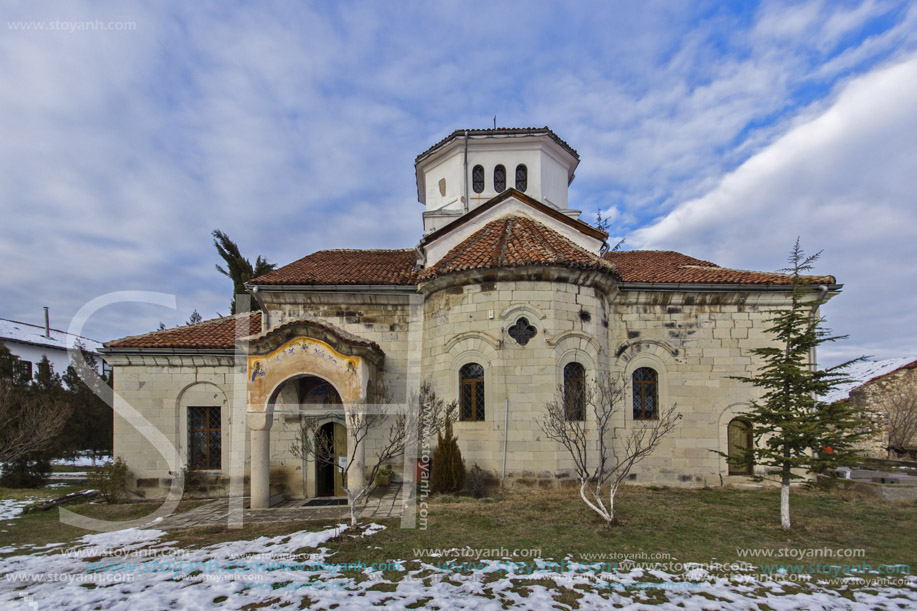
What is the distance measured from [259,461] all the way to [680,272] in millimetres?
11463

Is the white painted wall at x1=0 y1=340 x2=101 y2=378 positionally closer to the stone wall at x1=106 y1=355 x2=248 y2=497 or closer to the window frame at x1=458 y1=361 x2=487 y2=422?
the stone wall at x1=106 y1=355 x2=248 y2=497

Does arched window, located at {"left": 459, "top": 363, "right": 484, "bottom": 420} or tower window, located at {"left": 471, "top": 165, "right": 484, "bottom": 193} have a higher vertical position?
tower window, located at {"left": 471, "top": 165, "right": 484, "bottom": 193}

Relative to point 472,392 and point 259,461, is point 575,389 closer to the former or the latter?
point 472,392

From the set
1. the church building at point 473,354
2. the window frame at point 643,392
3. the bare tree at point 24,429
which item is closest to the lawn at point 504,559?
the church building at point 473,354

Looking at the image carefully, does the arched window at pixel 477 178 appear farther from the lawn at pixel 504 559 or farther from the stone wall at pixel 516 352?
the lawn at pixel 504 559

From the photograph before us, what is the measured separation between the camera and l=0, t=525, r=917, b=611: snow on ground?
4812 mm

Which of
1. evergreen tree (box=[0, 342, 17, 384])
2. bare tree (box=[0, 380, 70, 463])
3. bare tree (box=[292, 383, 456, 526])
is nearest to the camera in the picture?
bare tree (box=[292, 383, 456, 526])

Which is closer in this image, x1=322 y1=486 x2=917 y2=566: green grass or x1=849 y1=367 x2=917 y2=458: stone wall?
x1=322 y1=486 x2=917 y2=566: green grass

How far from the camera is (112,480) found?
10.7 metres

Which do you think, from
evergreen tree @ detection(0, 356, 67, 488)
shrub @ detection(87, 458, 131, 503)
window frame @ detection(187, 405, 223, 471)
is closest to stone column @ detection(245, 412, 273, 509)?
window frame @ detection(187, 405, 223, 471)

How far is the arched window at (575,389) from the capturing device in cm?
990

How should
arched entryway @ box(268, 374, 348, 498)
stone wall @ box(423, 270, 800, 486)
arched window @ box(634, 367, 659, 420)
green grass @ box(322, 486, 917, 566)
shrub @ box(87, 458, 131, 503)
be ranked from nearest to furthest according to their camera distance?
green grass @ box(322, 486, 917, 566)
stone wall @ box(423, 270, 800, 486)
shrub @ box(87, 458, 131, 503)
arched entryway @ box(268, 374, 348, 498)
arched window @ box(634, 367, 659, 420)

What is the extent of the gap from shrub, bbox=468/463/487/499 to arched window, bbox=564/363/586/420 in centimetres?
223

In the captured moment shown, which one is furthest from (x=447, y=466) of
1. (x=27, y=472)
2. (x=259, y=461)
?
(x=27, y=472)
